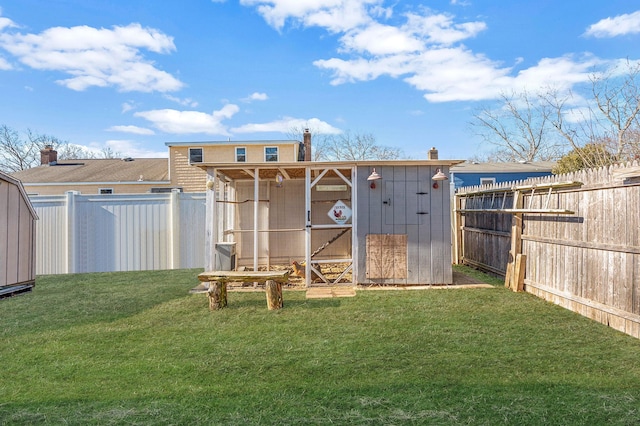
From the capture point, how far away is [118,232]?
9500 mm

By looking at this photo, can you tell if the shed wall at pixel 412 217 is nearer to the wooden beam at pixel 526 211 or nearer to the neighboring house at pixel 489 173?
the wooden beam at pixel 526 211

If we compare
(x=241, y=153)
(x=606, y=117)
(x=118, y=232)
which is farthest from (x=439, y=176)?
(x=606, y=117)

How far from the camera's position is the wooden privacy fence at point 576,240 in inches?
174

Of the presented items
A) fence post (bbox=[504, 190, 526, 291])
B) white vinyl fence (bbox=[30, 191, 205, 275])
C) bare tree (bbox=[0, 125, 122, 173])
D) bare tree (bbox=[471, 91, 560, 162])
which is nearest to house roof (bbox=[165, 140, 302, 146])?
white vinyl fence (bbox=[30, 191, 205, 275])

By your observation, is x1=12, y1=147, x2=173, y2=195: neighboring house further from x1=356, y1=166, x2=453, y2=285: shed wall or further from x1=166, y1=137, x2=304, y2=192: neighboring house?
x1=356, y1=166, x2=453, y2=285: shed wall

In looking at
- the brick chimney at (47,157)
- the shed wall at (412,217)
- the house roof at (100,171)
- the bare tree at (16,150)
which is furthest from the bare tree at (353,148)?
the shed wall at (412,217)

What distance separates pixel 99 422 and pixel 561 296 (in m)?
5.81

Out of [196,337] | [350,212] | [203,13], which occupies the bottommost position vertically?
[196,337]

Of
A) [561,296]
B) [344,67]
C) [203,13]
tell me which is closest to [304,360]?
[561,296]

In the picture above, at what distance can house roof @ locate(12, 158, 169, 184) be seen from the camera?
58.6 feet

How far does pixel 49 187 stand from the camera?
1783 centimetres

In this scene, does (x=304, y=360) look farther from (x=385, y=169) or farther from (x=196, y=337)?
(x=385, y=169)

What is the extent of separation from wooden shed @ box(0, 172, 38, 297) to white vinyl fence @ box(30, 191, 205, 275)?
6.25 ft

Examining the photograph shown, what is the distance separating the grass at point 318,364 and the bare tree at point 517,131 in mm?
20414
